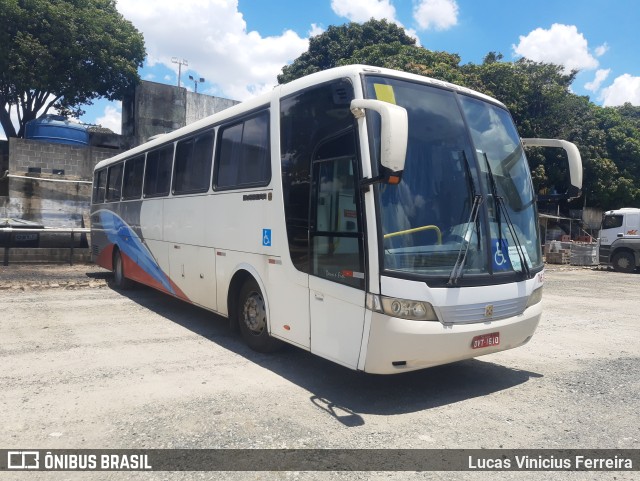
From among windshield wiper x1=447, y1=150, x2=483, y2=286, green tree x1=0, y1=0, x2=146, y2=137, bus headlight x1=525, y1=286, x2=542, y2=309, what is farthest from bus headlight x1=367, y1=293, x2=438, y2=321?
green tree x1=0, y1=0, x2=146, y2=137

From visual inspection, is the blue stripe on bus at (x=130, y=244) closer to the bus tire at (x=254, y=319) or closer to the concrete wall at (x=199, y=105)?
the bus tire at (x=254, y=319)

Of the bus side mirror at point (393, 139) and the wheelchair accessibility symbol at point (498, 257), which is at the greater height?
the bus side mirror at point (393, 139)

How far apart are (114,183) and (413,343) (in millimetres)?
9484

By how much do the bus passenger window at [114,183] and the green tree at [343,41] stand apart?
23.5 m

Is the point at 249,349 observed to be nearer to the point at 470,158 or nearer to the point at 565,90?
the point at 470,158

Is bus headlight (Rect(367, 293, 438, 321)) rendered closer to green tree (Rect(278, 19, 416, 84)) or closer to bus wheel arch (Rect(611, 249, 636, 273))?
bus wheel arch (Rect(611, 249, 636, 273))

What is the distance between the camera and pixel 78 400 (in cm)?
480

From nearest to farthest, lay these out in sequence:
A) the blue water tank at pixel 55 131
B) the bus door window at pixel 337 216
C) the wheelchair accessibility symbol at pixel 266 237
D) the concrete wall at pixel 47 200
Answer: the bus door window at pixel 337 216, the wheelchair accessibility symbol at pixel 266 237, the concrete wall at pixel 47 200, the blue water tank at pixel 55 131

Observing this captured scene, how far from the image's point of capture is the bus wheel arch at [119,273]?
11578 millimetres

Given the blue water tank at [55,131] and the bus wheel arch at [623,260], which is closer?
the bus wheel arch at [623,260]

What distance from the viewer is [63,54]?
25.7 m

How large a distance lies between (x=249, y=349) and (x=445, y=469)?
3.59m

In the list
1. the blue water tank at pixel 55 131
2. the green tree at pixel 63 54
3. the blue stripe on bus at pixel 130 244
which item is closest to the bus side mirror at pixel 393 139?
the blue stripe on bus at pixel 130 244

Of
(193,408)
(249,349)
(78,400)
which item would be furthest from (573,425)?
(78,400)
